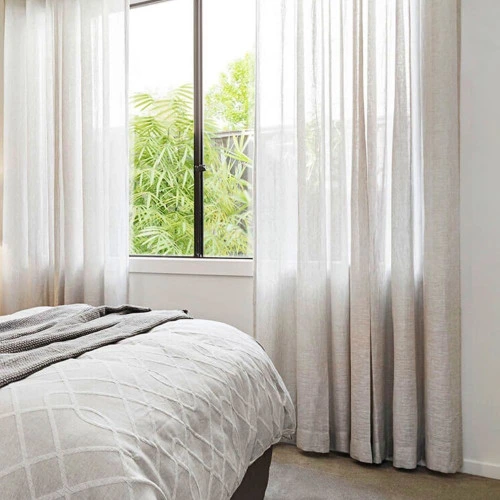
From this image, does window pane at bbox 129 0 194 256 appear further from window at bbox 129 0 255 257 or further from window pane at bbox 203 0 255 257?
window pane at bbox 203 0 255 257

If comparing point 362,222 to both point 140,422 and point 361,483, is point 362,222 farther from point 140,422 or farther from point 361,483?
point 140,422

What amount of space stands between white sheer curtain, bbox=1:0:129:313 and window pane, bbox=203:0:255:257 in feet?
1.62

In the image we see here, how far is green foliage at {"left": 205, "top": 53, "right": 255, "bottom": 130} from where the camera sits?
2.93 meters

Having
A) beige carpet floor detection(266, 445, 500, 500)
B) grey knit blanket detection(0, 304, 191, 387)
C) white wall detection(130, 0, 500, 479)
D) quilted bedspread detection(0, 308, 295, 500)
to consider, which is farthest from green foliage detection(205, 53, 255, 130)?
beige carpet floor detection(266, 445, 500, 500)

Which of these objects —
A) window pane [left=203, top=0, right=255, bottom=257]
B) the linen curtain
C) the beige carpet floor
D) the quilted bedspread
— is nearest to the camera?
the quilted bedspread

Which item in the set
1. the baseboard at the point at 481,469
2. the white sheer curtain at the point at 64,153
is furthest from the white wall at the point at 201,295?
the baseboard at the point at 481,469

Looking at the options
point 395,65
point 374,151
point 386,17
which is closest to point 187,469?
point 374,151

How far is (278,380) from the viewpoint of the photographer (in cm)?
174

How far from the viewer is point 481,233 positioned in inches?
87.9

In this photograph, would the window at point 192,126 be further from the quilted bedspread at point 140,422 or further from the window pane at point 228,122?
the quilted bedspread at point 140,422

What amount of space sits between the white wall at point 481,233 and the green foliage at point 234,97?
115 centimetres

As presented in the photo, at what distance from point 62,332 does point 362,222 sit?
1.40 m

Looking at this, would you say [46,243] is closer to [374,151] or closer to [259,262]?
[259,262]

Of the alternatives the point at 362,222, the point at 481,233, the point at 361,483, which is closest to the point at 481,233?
the point at 481,233
